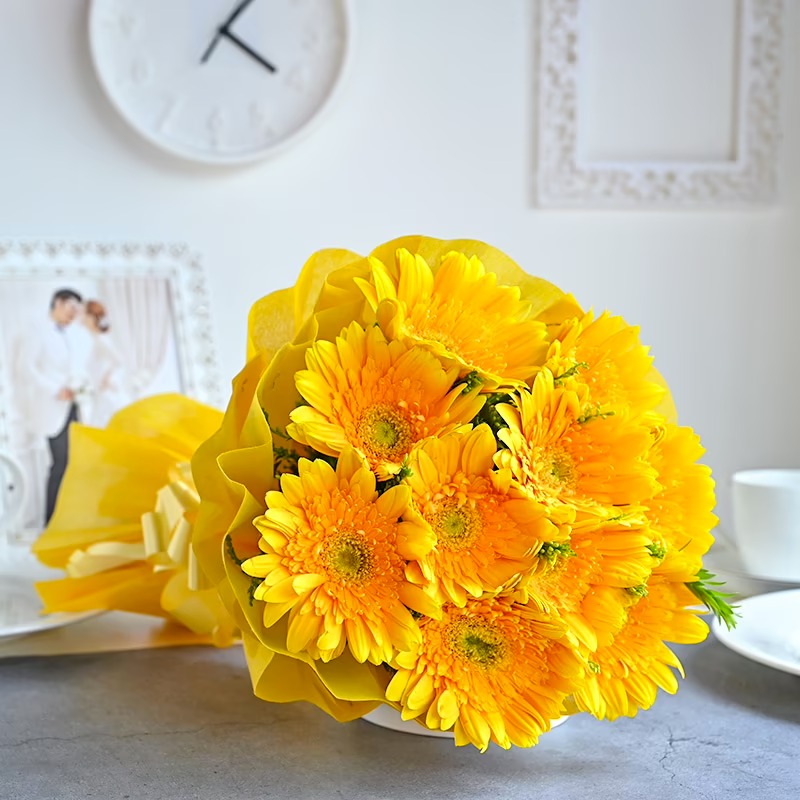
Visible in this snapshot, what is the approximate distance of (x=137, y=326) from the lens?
111 cm

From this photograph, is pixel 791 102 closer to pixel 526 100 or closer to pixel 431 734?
pixel 526 100

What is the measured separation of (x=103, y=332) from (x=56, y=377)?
80 mm

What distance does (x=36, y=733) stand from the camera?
1.93 feet

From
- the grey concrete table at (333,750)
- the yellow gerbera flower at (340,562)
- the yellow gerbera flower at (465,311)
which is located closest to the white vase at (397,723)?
the grey concrete table at (333,750)

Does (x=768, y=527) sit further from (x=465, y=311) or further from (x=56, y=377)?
(x=56, y=377)

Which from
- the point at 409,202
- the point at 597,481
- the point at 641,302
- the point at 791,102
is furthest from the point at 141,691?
the point at 791,102

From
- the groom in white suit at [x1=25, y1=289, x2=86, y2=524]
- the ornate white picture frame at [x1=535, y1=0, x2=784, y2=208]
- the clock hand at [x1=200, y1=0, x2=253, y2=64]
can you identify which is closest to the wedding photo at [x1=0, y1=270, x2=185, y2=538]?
the groom in white suit at [x1=25, y1=289, x2=86, y2=524]

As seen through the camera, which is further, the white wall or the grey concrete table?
the white wall

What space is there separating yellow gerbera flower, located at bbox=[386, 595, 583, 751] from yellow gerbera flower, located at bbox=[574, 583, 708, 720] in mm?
23

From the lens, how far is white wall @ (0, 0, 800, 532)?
1.13 meters

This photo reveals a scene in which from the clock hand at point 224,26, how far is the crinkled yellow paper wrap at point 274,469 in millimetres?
668

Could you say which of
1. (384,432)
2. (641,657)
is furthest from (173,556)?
(641,657)

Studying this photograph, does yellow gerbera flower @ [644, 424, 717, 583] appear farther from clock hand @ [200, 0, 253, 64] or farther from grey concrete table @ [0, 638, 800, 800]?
clock hand @ [200, 0, 253, 64]

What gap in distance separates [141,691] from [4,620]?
0.17 meters
